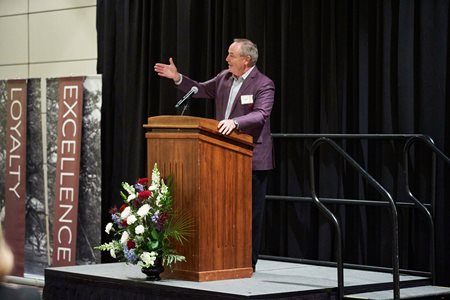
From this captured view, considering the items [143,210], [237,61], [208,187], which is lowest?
[143,210]

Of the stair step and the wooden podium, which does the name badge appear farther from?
the stair step

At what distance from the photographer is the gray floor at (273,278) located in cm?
513

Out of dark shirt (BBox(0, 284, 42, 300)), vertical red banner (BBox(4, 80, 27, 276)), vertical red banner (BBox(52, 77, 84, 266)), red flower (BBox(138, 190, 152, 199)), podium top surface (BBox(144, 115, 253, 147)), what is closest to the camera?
dark shirt (BBox(0, 284, 42, 300))

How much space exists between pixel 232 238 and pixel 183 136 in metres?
0.70

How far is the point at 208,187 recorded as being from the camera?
209 inches

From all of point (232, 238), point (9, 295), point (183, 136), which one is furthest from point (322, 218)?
point (9, 295)

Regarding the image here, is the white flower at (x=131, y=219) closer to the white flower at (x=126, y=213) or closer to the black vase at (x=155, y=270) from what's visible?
the white flower at (x=126, y=213)

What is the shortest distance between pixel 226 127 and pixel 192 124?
7.9 inches

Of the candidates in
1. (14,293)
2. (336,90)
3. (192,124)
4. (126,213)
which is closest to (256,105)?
(192,124)

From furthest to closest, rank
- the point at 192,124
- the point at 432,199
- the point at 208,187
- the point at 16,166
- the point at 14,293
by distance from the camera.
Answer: the point at 16,166 → the point at 432,199 → the point at 208,187 → the point at 192,124 → the point at 14,293

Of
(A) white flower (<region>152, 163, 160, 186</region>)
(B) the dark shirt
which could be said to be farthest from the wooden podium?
(B) the dark shirt

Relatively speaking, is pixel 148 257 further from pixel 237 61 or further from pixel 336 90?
pixel 336 90

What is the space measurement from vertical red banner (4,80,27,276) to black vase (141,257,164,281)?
12.1 ft

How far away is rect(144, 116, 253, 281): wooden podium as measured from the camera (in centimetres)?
527
